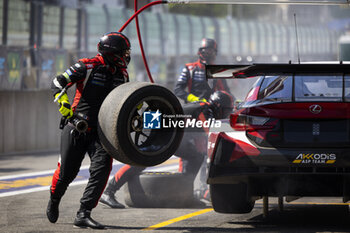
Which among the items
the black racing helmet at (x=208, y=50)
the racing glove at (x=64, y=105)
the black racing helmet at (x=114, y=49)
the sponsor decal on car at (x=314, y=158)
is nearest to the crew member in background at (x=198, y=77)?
the black racing helmet at (x=208, y=50)

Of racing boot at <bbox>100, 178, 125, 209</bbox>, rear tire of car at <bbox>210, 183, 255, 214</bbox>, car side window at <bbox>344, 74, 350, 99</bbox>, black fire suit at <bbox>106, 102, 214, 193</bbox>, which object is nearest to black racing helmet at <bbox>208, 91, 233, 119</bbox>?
black fire suit at <bbox>106, 102, 214, 193</bbox>

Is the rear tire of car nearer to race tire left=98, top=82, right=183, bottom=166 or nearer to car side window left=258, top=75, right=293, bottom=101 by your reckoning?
race tire left=98, top=82, right=183, bottom=166

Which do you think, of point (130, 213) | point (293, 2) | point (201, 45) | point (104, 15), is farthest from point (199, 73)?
point (104, 15)

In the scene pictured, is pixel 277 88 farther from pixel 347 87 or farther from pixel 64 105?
pixel 64 105

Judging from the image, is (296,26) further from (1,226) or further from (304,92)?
(1,226)

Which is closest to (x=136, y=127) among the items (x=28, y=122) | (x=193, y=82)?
(x=193, y=82)

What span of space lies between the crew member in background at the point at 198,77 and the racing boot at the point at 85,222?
2521 millimetres

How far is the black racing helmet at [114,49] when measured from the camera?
7832 millimetres

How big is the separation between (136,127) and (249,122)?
3.08ft

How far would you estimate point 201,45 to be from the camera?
10219mm

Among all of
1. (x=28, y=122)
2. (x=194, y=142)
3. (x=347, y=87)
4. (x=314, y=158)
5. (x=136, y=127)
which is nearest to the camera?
(x=314, y=158)

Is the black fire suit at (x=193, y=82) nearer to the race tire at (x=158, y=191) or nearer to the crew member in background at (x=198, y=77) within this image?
the crew member in background at (x=198, y=77)

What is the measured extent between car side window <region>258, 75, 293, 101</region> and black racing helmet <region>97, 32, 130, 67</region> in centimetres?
130

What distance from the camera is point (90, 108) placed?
7.87m
